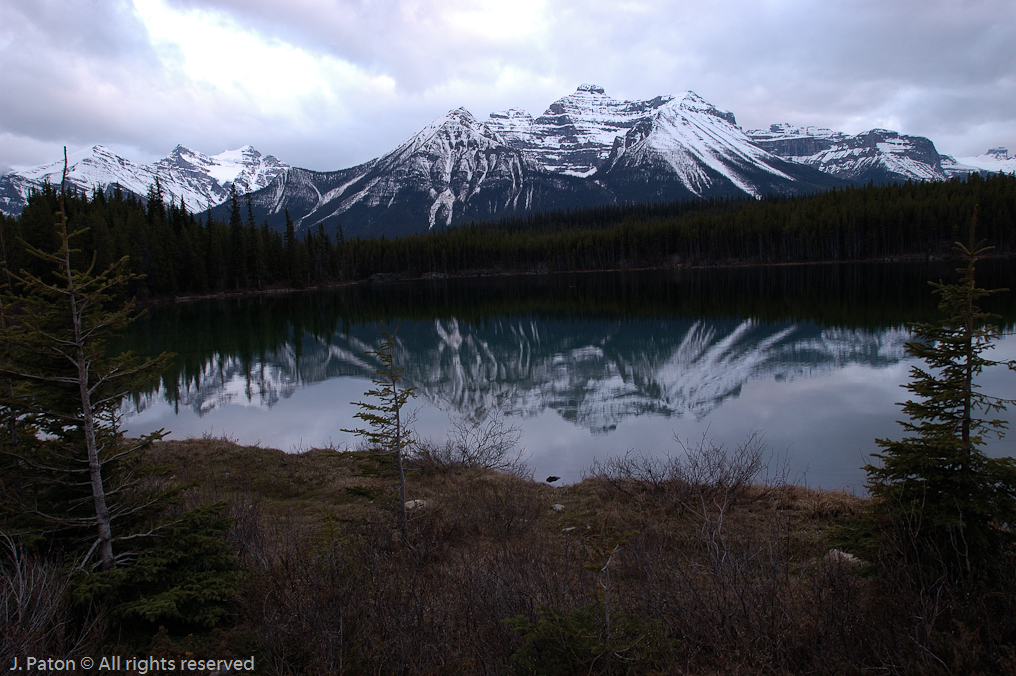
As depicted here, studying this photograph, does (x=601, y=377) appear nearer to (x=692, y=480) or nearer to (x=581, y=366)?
(x=581, y=366)

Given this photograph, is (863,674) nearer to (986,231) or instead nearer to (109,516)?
(109,516)

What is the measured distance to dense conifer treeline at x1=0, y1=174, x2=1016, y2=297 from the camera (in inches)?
2896

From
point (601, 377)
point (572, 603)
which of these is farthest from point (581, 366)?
point (572, 603)

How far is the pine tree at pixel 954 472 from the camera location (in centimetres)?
504

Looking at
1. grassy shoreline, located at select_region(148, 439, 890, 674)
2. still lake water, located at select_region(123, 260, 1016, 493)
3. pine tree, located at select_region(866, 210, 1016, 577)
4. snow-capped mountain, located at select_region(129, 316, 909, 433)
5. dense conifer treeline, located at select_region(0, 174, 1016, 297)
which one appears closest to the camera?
grassy shoreline, located at select_region(148, 439, 890, 674)

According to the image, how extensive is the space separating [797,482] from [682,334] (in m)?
22.2

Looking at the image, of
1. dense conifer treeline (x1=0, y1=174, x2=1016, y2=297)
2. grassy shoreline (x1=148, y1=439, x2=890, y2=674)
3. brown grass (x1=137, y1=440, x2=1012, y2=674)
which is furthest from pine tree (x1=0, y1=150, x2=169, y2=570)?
dense conifer treeline (x1=0, y1=174, x2=1016, y2=297)

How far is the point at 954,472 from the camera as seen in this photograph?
5316 mm

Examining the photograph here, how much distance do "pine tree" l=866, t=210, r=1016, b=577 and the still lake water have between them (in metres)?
6.97

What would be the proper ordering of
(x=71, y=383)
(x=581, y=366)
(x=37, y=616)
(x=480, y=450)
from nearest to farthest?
(x=37, y=616)
(x=71, y=383)
(x=480, y=450)
(x=581, y=366)

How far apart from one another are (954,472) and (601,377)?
18519 mm

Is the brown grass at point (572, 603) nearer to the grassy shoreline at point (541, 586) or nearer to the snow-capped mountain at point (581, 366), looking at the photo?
the grassy shoreline at point (541, 586)

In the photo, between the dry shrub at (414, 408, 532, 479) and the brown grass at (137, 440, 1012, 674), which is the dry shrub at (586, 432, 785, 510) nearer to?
the brown grass at (137, 440, 1012, 674)

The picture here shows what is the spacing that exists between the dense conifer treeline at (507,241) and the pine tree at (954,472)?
6272 centimetres
